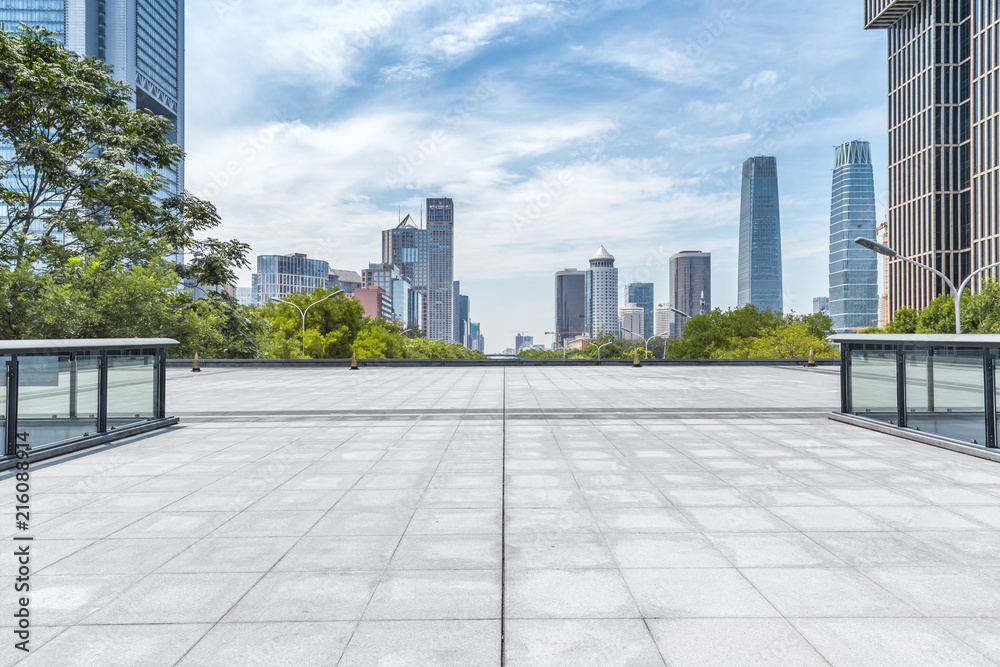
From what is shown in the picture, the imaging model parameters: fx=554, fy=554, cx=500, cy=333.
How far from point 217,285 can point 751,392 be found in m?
29.1

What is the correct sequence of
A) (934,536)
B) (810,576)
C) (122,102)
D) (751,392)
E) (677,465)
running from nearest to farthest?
(810,576) < (934,536) < (677,465) < (751,392) < (122,102)

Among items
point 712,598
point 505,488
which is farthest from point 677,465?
point 712,598

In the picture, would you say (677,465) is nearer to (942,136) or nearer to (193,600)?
(193,600)

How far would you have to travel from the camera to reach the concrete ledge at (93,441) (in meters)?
7.08

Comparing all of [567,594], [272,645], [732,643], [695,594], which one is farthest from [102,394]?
[732,643]

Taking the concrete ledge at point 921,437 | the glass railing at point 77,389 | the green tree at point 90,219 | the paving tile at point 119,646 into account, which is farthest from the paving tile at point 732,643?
the green tree at point 90,219

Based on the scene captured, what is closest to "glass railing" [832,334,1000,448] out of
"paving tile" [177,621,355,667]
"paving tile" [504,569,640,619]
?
"paving tile" [504,569,640,619]

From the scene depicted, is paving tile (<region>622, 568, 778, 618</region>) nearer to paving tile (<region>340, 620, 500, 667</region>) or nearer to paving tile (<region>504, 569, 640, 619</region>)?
paving tile (<region>504, 569, 640, 619</region>)

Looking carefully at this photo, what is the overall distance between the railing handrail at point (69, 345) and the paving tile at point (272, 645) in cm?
588

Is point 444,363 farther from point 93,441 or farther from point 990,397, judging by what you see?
point 990,397

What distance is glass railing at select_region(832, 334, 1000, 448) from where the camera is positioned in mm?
7625

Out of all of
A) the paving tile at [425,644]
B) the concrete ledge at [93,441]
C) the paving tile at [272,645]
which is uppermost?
the concrete ledge at [93,441]

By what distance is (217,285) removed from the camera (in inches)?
1275

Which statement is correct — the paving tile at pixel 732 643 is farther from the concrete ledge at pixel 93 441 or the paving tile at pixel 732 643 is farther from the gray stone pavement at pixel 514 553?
the concrete ledge at pixel 93 441
